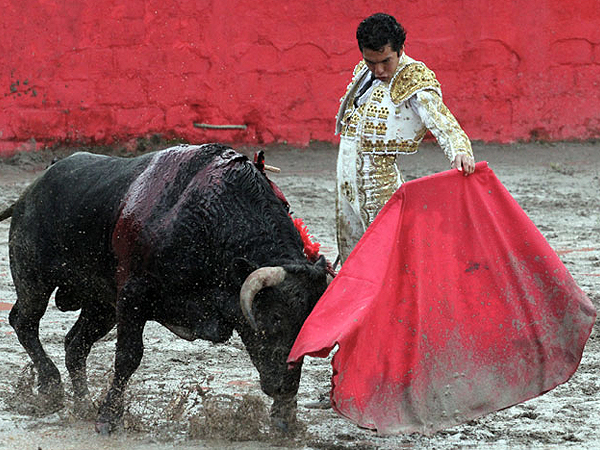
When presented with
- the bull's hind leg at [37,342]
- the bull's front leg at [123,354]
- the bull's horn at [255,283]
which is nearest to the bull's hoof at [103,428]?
the bull's front leg at [123,354]

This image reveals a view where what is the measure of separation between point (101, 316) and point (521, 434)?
174 cm

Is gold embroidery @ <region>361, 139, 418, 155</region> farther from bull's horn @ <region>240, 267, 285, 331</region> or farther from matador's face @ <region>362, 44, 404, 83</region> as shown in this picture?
bull's horn @ <region>240, 267, 285, 331</region>

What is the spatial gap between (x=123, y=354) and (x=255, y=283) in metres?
0.63

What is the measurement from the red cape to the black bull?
0.59 ft

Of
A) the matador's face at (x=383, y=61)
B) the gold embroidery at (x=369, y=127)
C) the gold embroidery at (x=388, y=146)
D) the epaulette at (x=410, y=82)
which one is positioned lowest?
the gold embroidery at (x=388, y=146)

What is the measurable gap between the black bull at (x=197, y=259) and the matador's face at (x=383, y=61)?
57 centimetres

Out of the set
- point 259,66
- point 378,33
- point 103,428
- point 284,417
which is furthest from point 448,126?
point 259,66

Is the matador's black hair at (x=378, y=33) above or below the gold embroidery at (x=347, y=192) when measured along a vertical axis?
above

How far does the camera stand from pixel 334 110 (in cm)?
972

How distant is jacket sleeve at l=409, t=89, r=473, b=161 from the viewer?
11.2ft

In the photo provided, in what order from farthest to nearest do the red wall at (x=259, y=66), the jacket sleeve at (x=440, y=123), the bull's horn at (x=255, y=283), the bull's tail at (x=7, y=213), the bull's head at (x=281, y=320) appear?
the red wall at (x=259, y=66) < the bull's tail at (x=7, y=213) < the jacket sleeve at (x=440, y=123) < the bull's head at (x=281, y=320) < the bull's horn at (x=255, y=283)

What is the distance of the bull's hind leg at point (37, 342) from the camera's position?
382 centimetres

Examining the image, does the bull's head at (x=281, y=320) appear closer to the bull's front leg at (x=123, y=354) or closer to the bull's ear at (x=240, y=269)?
the bull's ear at (x=240, y=269)

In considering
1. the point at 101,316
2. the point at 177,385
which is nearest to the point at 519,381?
the point at 177,385
